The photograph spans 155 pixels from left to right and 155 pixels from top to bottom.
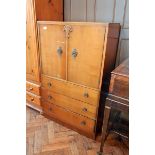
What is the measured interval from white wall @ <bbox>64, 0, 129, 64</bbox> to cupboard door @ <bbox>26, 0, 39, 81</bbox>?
0.55 metres

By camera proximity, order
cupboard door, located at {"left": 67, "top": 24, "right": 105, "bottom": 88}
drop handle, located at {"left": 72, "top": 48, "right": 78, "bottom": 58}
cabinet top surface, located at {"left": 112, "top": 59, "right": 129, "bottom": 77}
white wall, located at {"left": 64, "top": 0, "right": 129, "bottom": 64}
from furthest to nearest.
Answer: white wall, located at {"left": 64, "top": 0, "right": 129, "bottom": 64} < drop handle, located at {"left": 72, "top": 48, "right": 78, "bottom": 58} < cupboard door, located at {"left": 67, "top": 24, "right": 105, "bottom": 88} < cabinet top surface, located at {"left": 112, "top": 59, "right": 129, "bottom": 77}

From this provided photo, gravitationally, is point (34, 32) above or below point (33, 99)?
above

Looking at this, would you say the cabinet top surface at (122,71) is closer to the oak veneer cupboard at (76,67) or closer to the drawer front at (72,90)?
the oak veneer cupboard at (76,67)

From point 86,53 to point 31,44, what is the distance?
881 mm

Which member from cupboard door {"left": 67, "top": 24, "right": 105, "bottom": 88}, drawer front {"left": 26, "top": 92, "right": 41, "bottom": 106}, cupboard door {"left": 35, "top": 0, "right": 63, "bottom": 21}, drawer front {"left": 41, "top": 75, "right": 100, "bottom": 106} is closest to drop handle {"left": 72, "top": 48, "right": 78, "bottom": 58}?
cupboard door {"left": 67, "top": 24, "right": 105, "bottom": 88}

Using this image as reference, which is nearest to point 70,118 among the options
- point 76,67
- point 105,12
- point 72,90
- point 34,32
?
point 72,90

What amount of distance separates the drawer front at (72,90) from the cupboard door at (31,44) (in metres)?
0.21

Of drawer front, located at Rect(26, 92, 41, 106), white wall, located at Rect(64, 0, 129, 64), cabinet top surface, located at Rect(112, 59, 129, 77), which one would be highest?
white wall, located at Rect(64, 0, 129, 64)

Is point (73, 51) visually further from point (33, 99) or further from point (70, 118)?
point (33, 99)

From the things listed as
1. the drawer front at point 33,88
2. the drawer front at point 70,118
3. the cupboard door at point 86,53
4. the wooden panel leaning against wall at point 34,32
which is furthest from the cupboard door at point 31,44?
the cupboard door at point 86,53

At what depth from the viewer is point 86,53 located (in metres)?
1.60

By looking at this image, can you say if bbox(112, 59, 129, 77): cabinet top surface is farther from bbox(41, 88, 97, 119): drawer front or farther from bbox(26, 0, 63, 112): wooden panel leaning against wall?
bbox(26, 0, 63, 112): wooden panel leaning against wall

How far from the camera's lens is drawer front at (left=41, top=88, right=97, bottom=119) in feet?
5.89
